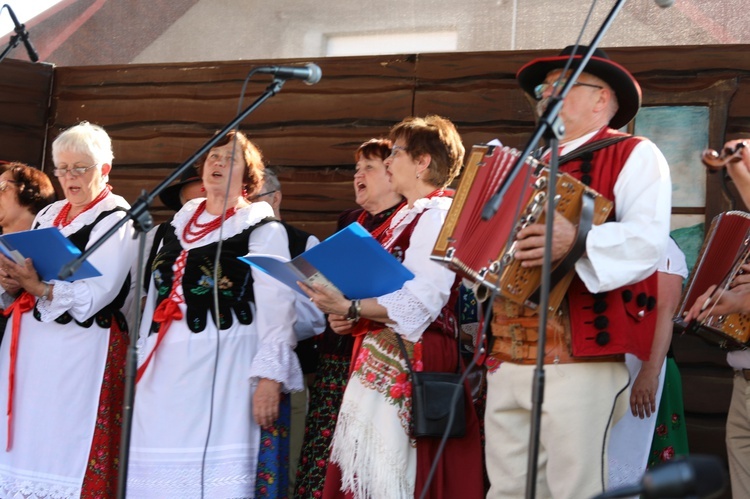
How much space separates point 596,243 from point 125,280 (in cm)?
216

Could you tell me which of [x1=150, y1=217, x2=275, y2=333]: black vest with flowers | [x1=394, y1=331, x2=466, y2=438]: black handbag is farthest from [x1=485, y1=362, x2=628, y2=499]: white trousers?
[x1=150, y1=217, x2=275, y2=333]: black vest with flowers

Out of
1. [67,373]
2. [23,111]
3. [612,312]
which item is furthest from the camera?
[23,111]

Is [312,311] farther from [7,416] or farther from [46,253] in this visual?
[7,416]

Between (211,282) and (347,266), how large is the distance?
2.32ft

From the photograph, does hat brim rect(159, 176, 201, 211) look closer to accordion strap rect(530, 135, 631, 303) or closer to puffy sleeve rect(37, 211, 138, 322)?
puffy sleeve rect(37, 211, 138, 322)

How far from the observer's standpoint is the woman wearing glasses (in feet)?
13.0

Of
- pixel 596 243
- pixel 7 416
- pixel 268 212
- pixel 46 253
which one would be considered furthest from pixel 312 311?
pixel 596 243

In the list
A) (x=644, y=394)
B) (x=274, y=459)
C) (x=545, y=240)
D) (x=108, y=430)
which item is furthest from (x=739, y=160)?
(x=108, y=430)

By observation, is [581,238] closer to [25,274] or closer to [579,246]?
[579,246]

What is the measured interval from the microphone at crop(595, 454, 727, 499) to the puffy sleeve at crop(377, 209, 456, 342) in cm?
186

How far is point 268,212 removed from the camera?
4016mm

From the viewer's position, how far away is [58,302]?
156 inches

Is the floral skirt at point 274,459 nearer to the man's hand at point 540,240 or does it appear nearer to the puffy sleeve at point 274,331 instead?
the puffy sleeve at point 274,331

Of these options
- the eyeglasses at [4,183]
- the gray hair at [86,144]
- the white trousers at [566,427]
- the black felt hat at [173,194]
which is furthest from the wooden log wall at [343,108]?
the white trousers at [566,427]
